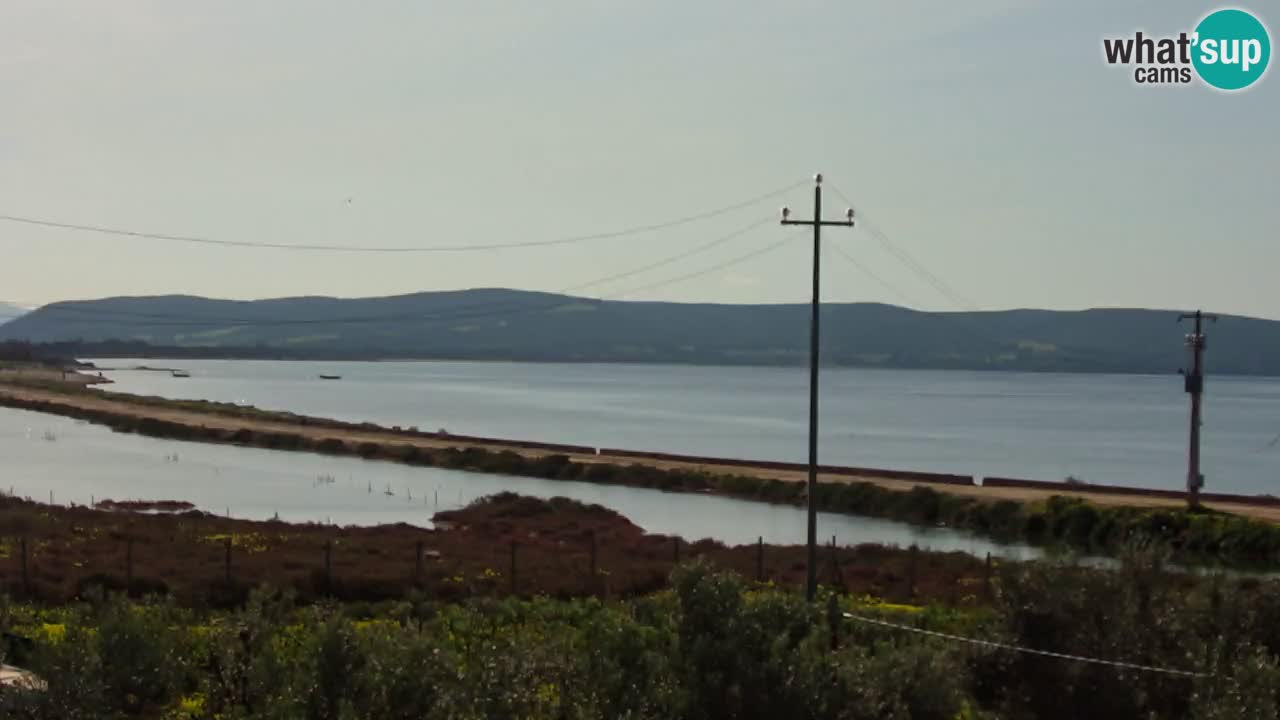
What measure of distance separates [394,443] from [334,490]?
101 ft

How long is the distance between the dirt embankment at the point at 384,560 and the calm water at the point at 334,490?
643 cm

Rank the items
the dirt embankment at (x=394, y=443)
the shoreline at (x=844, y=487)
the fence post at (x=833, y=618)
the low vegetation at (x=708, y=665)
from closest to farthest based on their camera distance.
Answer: the low vegetation at (x=708, y=665) < the fence post at (x=833, y=618) < the shoreline at (x=844, y=487) < the dirt embankment at (x=394, y=443)

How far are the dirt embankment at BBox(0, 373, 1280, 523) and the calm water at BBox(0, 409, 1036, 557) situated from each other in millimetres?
6035

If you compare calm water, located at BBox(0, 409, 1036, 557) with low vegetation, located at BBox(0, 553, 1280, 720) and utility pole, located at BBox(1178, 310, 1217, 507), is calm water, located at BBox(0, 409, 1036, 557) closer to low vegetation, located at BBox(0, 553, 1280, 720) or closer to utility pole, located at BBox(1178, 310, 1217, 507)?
utility pole, located at BBox(1178, 310, 1217, 507)

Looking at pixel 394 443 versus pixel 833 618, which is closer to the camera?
pixel 833 618

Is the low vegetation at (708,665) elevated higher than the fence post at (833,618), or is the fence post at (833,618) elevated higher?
the low vegetation at (708,665)

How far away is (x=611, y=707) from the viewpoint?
15.0 metres

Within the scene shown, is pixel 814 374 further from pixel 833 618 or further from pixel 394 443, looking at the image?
pixel 394 443

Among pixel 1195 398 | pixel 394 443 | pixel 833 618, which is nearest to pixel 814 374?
pixel 833 618

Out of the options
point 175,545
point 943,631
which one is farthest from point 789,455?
point 943,631

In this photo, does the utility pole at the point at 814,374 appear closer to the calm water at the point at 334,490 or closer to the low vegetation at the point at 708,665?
the low vegetation at the point at 708,665

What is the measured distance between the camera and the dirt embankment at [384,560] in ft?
117

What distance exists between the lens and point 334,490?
7750 centimetres

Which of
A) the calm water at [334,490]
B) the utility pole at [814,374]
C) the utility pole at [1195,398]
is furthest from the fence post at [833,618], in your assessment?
the utility pole at [1195,398]
